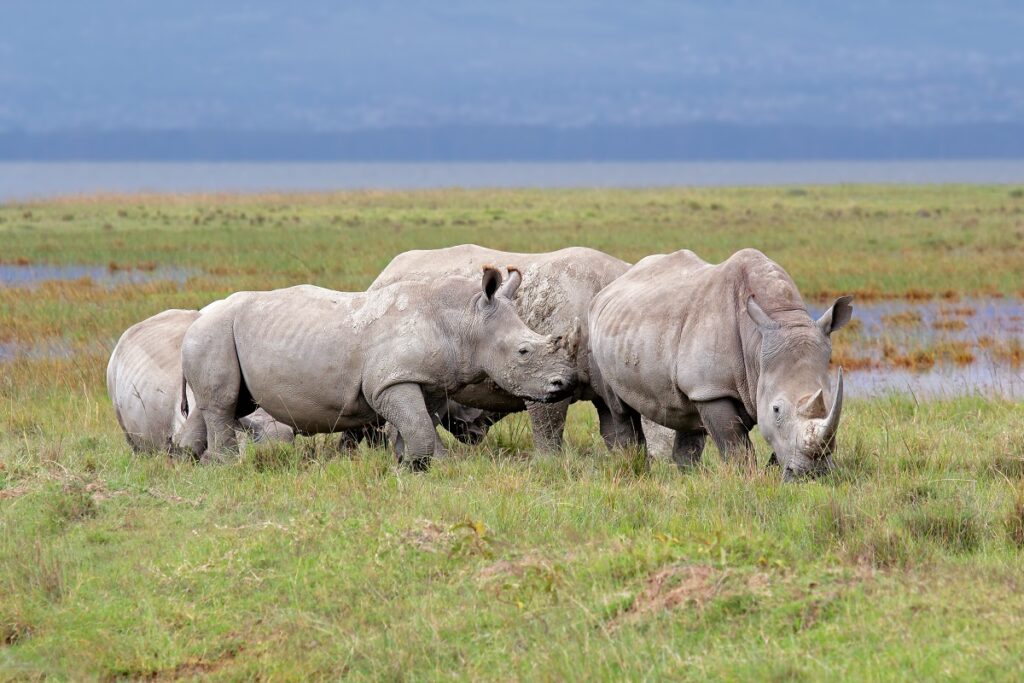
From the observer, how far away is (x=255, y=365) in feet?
32.2

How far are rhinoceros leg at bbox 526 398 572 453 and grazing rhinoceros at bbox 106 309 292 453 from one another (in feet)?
6.99

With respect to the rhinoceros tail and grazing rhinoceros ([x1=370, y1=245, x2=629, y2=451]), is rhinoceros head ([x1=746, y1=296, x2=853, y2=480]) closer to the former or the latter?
grazing rhinoceros ([x1=370, y1=245, x2=629, y2=451])

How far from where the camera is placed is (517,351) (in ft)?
31.0

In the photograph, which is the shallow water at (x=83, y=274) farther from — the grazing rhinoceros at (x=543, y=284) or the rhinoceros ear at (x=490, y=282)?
the rhinoceros ear at (x=490, y=282)

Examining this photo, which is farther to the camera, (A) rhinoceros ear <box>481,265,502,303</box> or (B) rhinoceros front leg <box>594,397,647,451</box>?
(B) rhinoceros front leg <box>594,397,647,451</box>

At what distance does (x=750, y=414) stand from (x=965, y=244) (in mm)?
25719

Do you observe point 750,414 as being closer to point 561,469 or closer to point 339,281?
point 561,469

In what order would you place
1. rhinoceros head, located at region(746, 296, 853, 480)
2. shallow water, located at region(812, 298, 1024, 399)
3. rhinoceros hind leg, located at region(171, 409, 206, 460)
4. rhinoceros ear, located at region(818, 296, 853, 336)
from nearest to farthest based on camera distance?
1. rhinoceros head, located at region(746, 296, 853, 480)
2. rhinoceros ear, located at region(818, 296, 853, 336)
3. rhinoceros hind leg, located at region(171, 409, 206, 460)
4. shallow water, located at region(812, 298, 1024, 399)

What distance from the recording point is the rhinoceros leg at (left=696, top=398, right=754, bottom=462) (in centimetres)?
877

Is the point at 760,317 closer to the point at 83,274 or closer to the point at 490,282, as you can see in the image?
the point at 490,282

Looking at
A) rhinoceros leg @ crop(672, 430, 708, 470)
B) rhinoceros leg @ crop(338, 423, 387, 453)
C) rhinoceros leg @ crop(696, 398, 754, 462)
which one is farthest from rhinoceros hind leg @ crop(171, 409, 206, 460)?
rhinoceros leg @ crop(696, 398, 754, 462)

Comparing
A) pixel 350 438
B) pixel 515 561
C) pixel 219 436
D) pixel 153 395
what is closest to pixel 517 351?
pixel 350 438

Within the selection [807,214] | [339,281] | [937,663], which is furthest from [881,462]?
[807,214]

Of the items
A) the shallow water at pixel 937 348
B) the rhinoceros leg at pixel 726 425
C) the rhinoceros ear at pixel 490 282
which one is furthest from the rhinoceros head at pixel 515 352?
the shallow water at pixel 937 348
